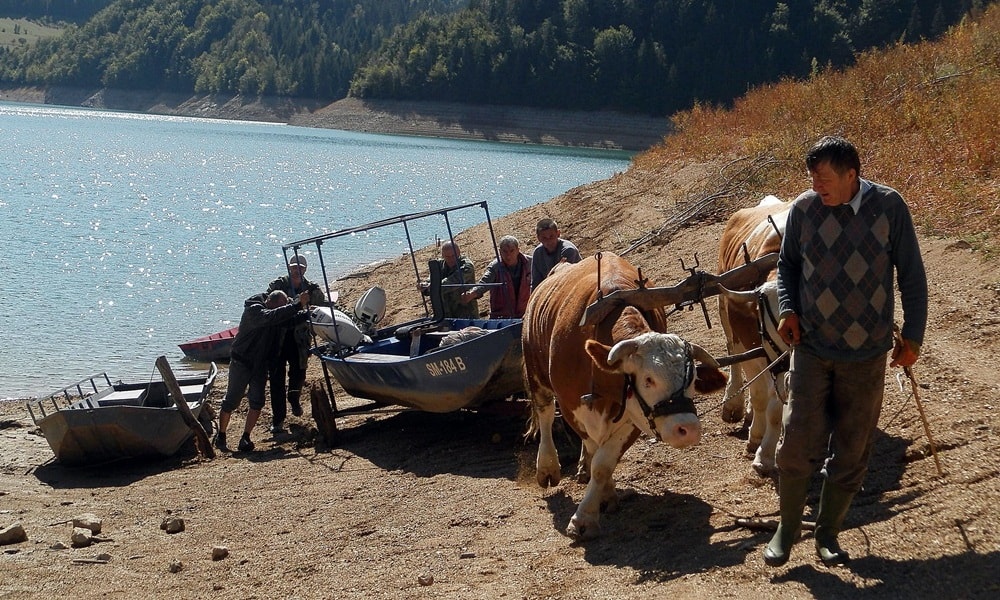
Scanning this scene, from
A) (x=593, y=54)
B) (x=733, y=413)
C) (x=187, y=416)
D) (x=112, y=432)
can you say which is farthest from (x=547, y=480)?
(x=593, y=54)

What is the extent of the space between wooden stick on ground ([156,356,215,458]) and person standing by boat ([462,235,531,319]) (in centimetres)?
361

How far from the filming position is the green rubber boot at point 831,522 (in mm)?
5980

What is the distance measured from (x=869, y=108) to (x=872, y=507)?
13.4 m

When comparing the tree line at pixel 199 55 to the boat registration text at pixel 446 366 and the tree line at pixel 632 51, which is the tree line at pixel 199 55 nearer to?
the tree line at pixel 632 51

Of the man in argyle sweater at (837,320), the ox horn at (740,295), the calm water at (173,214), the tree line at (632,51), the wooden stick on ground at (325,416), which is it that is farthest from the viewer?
the tree line at (632,51)

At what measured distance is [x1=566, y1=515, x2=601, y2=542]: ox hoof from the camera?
7.62 meters

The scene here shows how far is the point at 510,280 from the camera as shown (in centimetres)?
1300

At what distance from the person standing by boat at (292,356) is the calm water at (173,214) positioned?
2.60m

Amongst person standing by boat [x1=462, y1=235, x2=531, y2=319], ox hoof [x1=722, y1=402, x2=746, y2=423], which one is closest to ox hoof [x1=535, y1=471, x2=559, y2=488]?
ox hoof [x1=722, y1=402, x2=746, y2=423]

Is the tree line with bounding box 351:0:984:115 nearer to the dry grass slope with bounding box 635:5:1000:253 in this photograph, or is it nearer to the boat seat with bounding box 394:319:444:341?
the dry grass slope with bounding box 635:5:1000:253

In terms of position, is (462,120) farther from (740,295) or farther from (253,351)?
(740,295)

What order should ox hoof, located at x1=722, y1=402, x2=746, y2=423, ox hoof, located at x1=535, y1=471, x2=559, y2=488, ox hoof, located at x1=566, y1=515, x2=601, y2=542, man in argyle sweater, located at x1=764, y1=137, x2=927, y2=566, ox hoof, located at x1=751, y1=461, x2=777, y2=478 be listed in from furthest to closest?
ox hoof, located at x1=722, y1=402, x2=746, y2=423
ox hoof, located at x1=535, y1=471, x2=559, y2=488
ox hoof, located at x1=751, y1=461, x2=777, y2=478
ox hoof, located at x1=566, y1=515, x2=601, y2=542
man in argyle sweater, located at x1=764, y1=137, x2=927, y2=566

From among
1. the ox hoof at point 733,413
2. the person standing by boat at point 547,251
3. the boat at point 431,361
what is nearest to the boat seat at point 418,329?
the boat at point 431,361

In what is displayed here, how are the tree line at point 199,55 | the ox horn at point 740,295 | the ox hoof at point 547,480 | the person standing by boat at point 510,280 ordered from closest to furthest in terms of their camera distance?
the ox horn at point 740,295
the ox hoof at point 547,480
the person standing by boat at point 510,280
the tree line at point 199,55
